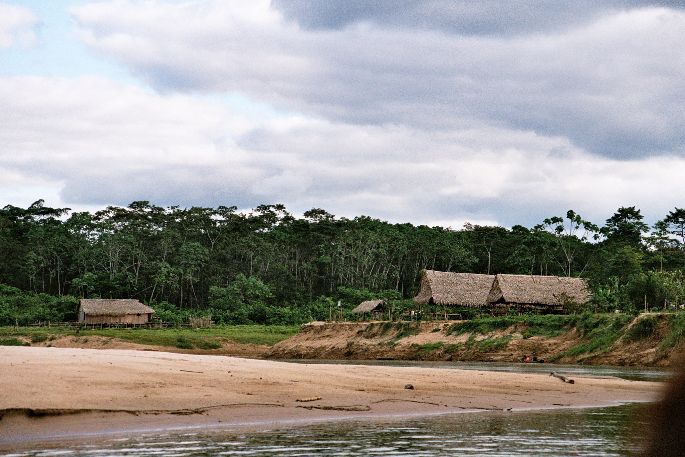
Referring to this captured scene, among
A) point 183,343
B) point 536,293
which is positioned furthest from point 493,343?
point 183,343

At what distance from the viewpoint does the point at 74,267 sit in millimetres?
98250

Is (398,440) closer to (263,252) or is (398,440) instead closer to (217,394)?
(217,394)

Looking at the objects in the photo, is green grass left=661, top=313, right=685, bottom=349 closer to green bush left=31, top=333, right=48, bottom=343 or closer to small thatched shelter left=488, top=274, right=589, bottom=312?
small thatched shelter left=488, top=274, right=589, bottom=312

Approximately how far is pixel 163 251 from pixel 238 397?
3427 inches

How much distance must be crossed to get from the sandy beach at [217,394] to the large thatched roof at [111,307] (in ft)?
180

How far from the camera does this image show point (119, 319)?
7531 centimetres

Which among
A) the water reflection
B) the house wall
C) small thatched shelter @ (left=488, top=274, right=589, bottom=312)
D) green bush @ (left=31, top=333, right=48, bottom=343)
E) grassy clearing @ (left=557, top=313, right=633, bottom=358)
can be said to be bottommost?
green bush @ (left=31, top=333, right=48, bottom=343)

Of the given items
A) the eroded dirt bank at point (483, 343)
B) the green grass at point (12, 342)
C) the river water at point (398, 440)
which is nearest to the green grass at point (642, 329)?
the eroded dirt bank at point (483, 343)

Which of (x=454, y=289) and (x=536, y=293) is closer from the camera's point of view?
(x=536, y=293)

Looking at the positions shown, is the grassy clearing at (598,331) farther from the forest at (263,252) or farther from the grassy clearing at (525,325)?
the forest at (263,252)

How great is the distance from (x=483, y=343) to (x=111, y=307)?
40119mm

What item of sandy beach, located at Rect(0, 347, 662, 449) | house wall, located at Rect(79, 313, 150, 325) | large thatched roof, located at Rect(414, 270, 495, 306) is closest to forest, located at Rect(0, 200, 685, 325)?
house wall, located at Rect(79, 313, 150, 325)

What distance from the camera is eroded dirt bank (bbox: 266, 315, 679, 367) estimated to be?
127 ft

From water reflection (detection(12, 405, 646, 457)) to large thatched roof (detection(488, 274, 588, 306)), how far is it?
44.6 meters
